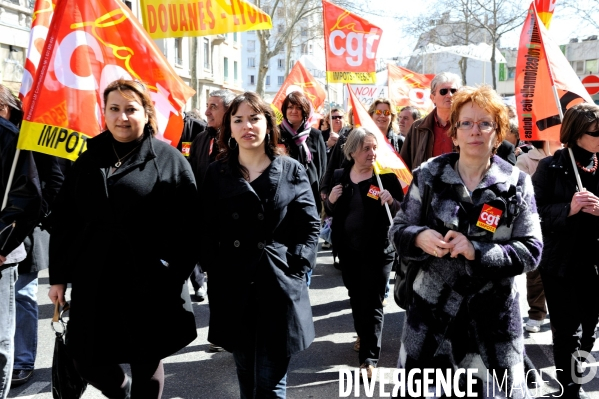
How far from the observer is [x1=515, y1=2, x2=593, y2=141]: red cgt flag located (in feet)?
13.3

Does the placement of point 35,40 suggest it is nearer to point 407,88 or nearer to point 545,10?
point 545,10

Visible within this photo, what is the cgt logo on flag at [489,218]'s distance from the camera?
2.68 meters

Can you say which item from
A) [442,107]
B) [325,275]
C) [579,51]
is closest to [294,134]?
[442,107]

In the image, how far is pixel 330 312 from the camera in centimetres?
617

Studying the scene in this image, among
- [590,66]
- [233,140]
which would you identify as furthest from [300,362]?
[590,66]

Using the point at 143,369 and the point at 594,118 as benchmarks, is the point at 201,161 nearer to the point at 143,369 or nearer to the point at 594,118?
the point at 143,369

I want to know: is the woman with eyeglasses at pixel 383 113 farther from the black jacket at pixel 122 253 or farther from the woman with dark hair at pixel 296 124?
the black jacket at pixel 122 253

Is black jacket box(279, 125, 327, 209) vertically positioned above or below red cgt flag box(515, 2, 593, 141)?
below

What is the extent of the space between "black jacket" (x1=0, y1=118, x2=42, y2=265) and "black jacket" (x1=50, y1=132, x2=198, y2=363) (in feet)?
0.71

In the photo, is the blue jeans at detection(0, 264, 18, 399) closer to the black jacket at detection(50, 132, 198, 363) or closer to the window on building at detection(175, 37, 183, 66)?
the black jacket at detection(50, 132, 198, 363)

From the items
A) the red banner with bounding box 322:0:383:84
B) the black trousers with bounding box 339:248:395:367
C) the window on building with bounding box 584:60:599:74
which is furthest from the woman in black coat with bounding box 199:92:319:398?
the window on building with bounding box 584:60:599:74

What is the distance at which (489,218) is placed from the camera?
106 inches

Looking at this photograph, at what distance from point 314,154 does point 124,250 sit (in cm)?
394

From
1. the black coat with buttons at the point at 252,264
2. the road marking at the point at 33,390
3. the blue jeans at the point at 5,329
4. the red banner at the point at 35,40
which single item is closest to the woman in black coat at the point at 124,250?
the black coat with buttons at the point at 252,264
